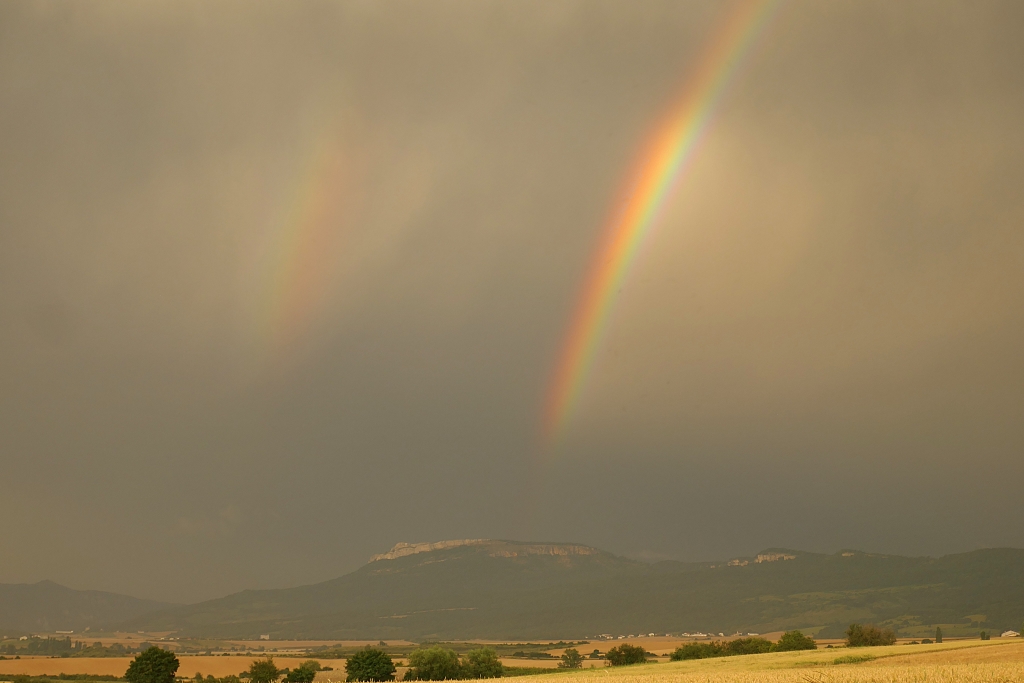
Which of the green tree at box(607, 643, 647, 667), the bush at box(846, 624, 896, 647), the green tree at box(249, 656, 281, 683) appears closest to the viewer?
the green tree at box(249, 656, 281, 683)

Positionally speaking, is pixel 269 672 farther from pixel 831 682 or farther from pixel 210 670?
pixel 831 682

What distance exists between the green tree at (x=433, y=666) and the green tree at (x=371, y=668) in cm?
379

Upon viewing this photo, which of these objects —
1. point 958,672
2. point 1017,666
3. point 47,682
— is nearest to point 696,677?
point 958,672

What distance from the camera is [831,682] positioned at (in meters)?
64.8

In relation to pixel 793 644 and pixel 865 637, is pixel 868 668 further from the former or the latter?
pixel 865 637

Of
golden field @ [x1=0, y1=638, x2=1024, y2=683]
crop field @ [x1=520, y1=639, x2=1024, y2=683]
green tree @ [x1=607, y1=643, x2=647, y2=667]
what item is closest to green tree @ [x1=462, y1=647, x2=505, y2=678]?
green tree @ [x1=607, y1=643, x2=647, y2=667]

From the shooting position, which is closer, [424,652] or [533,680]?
[533,680]

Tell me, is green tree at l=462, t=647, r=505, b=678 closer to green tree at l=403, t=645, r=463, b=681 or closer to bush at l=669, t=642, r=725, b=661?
green tree at l=403, t=645, r=463, b=681

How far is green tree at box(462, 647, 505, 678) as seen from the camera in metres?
130

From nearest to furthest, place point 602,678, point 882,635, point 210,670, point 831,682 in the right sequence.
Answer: point 831,682 < point 602,678 < point 882,635 < point 210,670

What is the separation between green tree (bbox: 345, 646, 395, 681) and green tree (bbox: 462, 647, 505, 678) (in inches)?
470

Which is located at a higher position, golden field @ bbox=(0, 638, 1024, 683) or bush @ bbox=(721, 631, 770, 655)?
bush @ bbox=(721, 631, 770, 655)

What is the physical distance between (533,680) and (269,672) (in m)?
86.4

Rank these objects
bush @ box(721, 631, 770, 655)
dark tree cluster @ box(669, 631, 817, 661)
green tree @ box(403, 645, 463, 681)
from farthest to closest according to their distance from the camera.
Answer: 1. bush @ box(721, 631, 770, 655)
2. dark tree cluster @ box(669, 631, 817, 661)
3. green tree @ box(403, 645, 463, 681)
